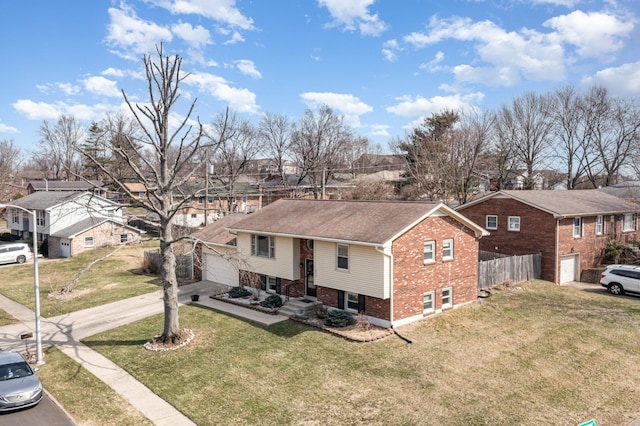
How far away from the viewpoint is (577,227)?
30.3 meters

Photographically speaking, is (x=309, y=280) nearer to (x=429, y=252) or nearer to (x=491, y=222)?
(x=429, y=252)

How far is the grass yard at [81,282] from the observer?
2570 centimetres

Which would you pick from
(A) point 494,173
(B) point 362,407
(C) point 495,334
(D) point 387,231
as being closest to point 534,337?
(C) point 495,334

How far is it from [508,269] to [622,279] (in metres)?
6.37

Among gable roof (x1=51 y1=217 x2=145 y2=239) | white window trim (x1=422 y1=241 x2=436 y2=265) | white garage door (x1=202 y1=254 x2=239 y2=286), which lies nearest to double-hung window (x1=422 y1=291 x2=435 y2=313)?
white window trim (x1=422 y1=241 x2=436 y2=265)

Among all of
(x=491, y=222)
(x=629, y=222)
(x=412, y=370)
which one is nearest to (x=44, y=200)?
(x=491, y=222)

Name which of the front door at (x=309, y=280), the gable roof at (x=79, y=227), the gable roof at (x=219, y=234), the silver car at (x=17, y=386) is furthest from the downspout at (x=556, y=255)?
the gable roof at (x=79, y=227)

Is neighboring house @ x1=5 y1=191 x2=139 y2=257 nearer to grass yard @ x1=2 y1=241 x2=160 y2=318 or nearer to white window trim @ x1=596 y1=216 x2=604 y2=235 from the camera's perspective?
grass yard @ x1=2 y1=241 x2=160 y2=318

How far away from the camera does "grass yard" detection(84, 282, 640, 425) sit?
1317 cm

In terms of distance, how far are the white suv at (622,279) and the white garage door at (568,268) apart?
281 centimetres

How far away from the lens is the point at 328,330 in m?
19.4

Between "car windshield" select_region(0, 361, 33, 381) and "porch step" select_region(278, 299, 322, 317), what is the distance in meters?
11.0

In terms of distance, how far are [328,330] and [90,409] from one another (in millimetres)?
9672

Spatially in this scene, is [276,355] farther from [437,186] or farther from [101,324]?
[437,186]
